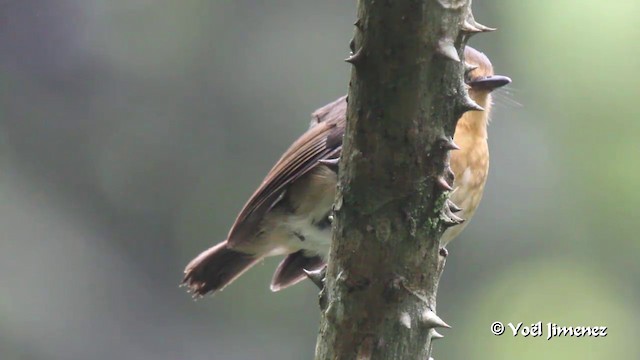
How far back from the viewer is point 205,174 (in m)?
9.38

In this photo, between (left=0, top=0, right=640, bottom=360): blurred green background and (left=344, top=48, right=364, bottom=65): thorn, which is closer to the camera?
(left=344, top=48, right=364, bottom=65): thorn

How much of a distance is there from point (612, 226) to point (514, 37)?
2018mm

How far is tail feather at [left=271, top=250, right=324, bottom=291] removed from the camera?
4.27 metres

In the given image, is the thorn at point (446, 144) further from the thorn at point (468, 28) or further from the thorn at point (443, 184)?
the thorn at point (468, 28)

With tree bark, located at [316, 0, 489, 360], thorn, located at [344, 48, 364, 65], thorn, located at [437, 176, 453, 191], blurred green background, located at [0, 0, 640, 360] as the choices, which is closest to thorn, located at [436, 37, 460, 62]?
tree bark, located at [316, 0, 489, 360]

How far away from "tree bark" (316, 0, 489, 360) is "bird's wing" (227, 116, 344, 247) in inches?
70.8

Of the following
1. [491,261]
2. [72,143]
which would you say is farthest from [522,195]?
[72,143]

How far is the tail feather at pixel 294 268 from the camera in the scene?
4273 millimetres

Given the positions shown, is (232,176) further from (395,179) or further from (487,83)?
(395,179)

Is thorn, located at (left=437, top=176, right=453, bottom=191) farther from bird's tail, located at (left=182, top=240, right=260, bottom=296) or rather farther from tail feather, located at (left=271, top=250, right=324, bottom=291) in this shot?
bird's tail, located at (left=182, top=240, right=260, bottom=296)

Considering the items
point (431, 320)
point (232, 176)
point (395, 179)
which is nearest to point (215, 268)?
point (431, 320)

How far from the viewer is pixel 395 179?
6.42ft

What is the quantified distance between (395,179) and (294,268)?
2.41 meters

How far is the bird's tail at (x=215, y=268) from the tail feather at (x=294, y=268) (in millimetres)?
183
